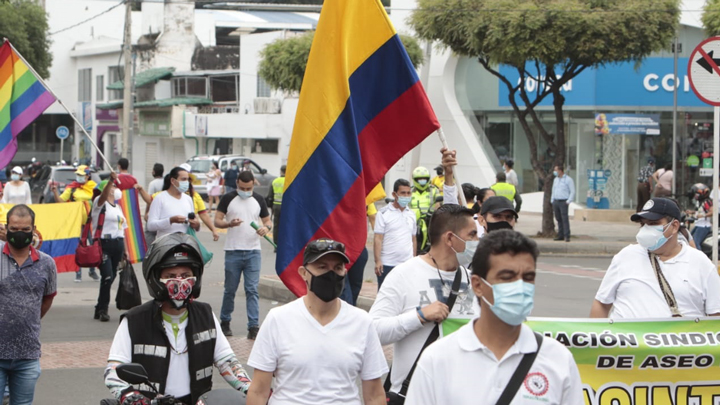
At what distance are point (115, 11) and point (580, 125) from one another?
42.6 metres

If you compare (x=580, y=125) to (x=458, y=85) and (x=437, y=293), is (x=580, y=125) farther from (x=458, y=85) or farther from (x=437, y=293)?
(x=437, y=293)

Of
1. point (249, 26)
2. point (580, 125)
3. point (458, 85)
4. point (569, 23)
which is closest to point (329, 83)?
point (569, 23)

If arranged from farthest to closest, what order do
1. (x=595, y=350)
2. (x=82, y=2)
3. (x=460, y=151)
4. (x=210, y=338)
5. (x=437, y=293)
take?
(x=82, y=2) → (x=460, y=151) → (x=595, y=350) → (x=437, y=293) → (x=210, y=338)

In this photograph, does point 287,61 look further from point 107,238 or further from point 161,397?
point 161,397

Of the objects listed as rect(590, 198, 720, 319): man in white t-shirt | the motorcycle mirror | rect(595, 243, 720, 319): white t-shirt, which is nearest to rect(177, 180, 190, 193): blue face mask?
rect(590, 198, 720, 319): man in white t-shirt

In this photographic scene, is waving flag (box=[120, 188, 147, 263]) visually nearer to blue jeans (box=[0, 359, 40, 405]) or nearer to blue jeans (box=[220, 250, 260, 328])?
blue jeans (box=[220, 250, 260, 328])

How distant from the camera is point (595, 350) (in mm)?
5984

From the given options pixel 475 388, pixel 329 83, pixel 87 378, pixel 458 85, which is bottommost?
pixel 87 378

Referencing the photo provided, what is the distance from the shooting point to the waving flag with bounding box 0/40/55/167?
11180 mm

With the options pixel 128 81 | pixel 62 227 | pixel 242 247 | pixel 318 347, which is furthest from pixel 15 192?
pixel 128 81

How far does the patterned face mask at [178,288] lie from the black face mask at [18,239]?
2.45 meters

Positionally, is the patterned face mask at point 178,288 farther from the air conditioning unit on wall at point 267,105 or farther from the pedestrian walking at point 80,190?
the air conditioning unit on wall at point 267,105

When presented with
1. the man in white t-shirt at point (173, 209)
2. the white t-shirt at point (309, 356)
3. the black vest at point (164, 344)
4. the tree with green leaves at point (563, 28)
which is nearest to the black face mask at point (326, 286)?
the white t-shirt at point (309, 356)

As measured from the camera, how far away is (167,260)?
4.45 meters
